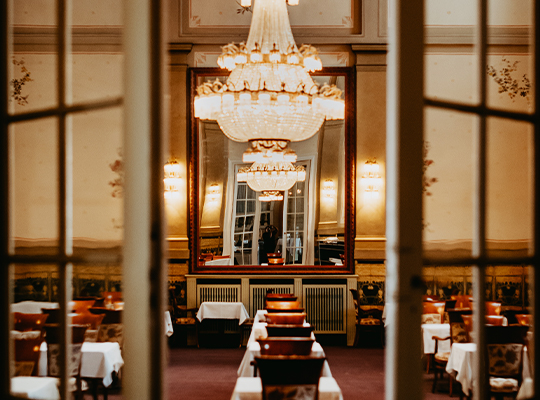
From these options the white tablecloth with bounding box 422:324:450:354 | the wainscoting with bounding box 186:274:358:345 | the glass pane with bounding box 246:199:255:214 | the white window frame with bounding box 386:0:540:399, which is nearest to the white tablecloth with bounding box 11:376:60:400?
the white window frame with bounding box 386:0:540:399

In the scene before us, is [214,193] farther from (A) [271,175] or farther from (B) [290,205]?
(A) [271,175]

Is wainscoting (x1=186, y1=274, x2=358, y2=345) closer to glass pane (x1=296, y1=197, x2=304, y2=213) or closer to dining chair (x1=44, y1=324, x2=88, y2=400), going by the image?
glass pane (x1=296, y1=197, x2=304, y2=213)

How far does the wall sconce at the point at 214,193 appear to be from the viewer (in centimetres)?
789

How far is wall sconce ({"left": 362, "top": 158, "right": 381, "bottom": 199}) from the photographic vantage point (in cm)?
779

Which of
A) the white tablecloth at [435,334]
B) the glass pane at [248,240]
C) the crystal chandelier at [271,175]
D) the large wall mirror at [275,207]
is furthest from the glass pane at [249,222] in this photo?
the white tablecloth at [435,334]

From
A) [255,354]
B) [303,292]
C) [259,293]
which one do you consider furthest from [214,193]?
[255,354]

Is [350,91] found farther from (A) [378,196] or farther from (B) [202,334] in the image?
(B) [202,334]

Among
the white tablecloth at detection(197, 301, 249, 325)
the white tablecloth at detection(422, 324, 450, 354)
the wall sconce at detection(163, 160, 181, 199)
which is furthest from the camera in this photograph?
the wall sconce at detection(163, 160, 181, 199)

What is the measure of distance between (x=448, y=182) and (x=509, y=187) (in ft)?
0.69

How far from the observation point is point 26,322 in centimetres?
169

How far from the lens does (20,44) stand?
1715 mm

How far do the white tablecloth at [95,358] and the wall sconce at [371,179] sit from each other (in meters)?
6.49

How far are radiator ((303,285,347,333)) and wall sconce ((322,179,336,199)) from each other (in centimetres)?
142

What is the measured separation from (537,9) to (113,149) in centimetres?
144
